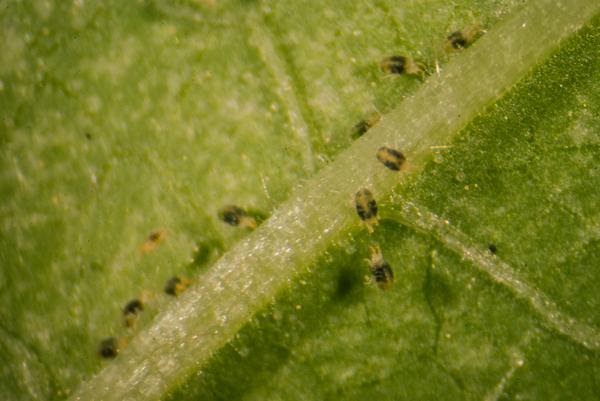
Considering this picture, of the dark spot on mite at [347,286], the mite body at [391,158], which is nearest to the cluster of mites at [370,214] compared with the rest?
the mite body at [391,158]

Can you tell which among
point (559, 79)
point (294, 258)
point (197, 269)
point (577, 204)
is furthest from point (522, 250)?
point (197, 269)

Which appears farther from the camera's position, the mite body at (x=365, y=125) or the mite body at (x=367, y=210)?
the mite body at (x=365, y=125)

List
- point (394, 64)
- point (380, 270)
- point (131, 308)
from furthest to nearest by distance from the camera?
point (131, 308), point (394, 64), point (380, 270)

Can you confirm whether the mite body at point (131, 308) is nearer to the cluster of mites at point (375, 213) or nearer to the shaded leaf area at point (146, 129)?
the shaded leaf area at point (146, 129)

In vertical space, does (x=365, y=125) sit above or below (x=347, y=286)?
above

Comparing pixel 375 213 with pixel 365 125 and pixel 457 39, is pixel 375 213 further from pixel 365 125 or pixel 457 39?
pixel 457 39

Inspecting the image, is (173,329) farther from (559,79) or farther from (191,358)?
(559,79)

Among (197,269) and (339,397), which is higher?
(197,269)

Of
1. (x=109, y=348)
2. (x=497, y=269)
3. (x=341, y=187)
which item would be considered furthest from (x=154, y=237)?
(x=497, y=269)
